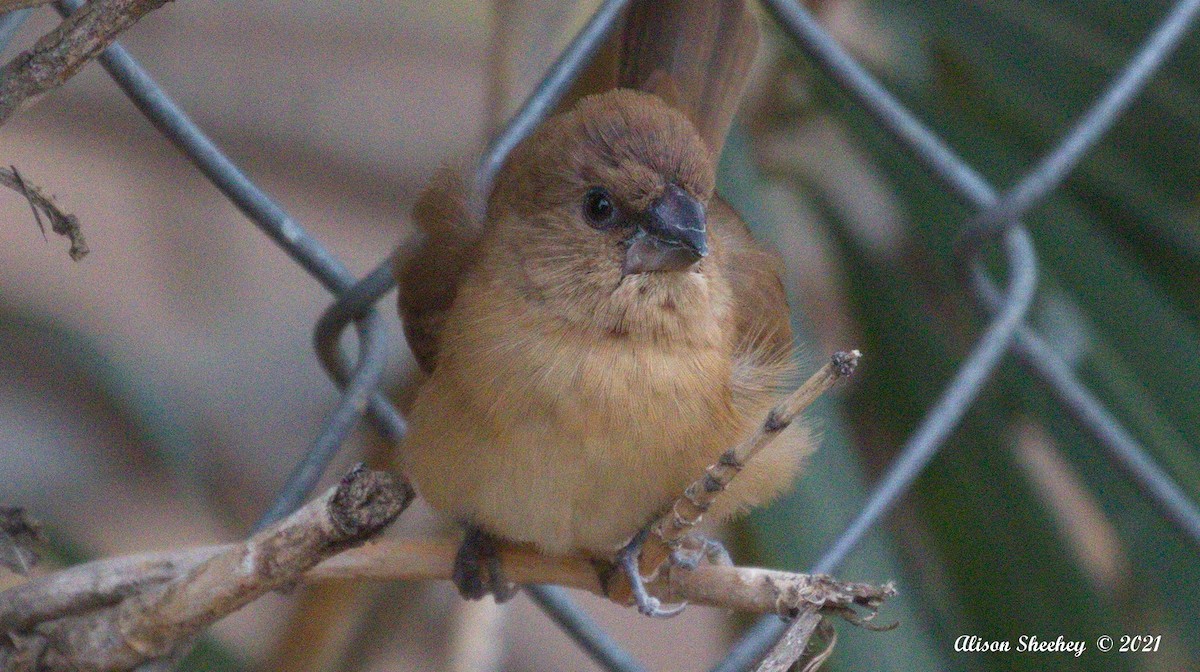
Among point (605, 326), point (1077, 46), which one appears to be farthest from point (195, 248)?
point (1077, 46)

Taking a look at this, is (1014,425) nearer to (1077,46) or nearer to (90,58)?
(1077,46)

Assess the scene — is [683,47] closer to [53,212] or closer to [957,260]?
[957,260]

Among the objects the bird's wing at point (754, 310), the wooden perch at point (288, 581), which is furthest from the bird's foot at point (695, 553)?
the bird's wing at point (754, 310)

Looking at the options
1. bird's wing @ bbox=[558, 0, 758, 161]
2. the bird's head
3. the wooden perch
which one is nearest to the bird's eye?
the bird's head

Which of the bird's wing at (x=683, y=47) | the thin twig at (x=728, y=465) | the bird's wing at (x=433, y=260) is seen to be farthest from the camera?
the bird's wing at (x=683, y=47)

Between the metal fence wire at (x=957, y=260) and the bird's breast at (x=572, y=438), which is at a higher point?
the metal fence wire at (x=957, y=260)

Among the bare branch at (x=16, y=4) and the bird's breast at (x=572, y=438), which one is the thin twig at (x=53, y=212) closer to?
the bare branch at (x=16, y=4)

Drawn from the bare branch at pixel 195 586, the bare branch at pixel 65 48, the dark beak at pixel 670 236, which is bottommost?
the bare branch at pixel 195 586
